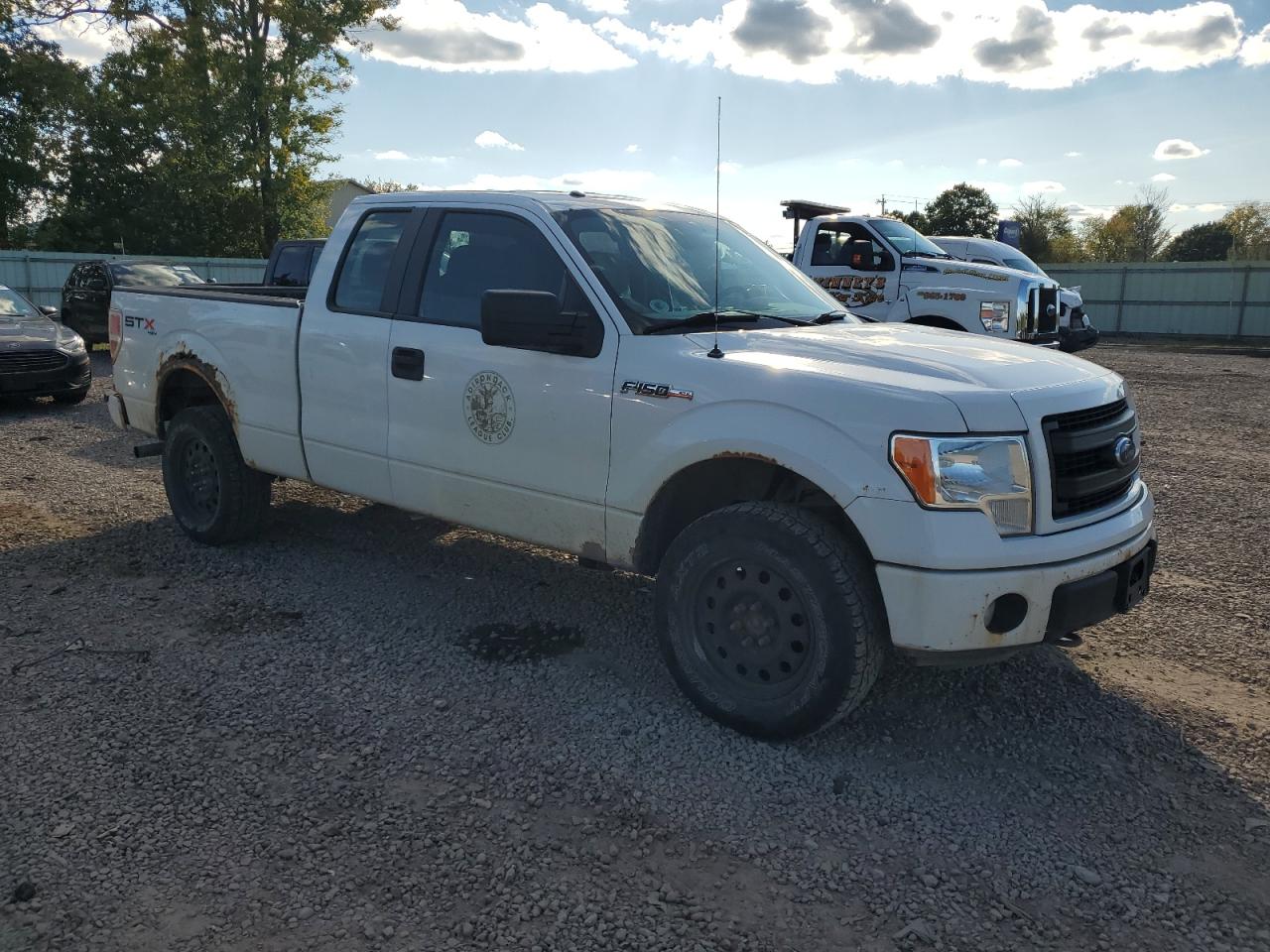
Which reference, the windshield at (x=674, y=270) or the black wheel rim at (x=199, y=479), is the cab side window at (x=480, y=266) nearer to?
the windshield at (x=674, y=270)

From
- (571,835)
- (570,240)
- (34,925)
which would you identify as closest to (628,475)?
(570,240)

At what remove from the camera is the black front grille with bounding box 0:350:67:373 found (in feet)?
35.8

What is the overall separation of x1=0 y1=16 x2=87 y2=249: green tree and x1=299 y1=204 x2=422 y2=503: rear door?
31041 mm

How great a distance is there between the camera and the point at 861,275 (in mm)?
12250

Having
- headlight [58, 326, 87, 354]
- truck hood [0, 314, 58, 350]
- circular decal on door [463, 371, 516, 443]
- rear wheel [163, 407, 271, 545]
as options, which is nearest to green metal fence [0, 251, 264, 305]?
truck hood [0, 314, 58, 350]

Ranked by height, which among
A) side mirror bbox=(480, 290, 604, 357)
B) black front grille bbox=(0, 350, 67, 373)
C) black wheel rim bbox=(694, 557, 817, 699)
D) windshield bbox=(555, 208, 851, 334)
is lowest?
black wheel rim bbox=(694, 557, 817, 699)

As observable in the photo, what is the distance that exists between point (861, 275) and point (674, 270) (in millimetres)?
8492

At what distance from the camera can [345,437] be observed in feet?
16.3

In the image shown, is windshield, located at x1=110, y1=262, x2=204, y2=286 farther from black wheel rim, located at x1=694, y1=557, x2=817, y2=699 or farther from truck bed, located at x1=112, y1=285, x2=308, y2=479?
black wheel rim, located at x1=694, y1=557, x2=817, y2=699

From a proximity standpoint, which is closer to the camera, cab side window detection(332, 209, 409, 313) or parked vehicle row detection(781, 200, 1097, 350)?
cab side window detection(332, 209, 409, 313)

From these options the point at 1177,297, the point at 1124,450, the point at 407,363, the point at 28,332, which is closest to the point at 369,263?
the point at 407,363

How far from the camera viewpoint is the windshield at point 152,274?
16688mm

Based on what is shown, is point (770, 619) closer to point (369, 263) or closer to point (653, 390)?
point (653, 390)

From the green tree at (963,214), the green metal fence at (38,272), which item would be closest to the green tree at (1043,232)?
the green tree at (963,214)
